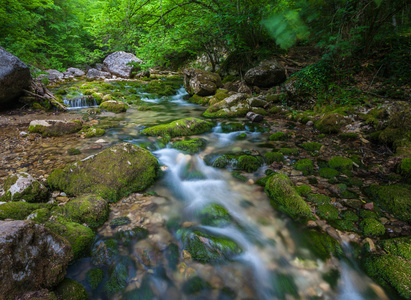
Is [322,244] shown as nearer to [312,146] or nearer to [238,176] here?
[238,176]

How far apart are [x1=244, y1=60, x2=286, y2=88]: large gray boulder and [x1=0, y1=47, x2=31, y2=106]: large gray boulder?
9800mm

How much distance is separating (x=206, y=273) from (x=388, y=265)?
2.09m

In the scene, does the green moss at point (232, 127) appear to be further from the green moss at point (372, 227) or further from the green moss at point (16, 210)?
the green moss at point (16, 210)

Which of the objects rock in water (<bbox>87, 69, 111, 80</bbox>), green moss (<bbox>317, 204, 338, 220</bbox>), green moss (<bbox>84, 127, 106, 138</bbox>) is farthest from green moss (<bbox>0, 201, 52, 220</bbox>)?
rock in water (<bbox>87, 69, 111, 80</bbox>)

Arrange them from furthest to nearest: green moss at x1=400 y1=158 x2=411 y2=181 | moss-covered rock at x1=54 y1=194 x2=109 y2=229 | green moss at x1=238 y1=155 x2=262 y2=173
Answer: green moss at x1=238 y1=155 x2=262 y2=173 → green moss at x1=400 y1=158 x2=411 y2=181 → moss-covered rock at x1=54 y1=194 x2=109 y2=229

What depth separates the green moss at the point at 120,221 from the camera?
9.67ft

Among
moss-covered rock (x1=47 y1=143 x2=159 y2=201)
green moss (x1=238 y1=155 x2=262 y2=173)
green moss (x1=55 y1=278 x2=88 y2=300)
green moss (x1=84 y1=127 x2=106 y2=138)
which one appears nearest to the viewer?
green moss (x1=55 y1=278 x2=88 y2=300)

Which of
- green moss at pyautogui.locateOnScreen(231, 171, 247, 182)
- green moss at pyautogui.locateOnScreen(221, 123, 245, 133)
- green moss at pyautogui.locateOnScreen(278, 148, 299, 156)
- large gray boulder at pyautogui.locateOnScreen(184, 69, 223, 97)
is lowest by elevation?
green moss at pyautogui.locateOnScreen(231, 171, 247, 182)

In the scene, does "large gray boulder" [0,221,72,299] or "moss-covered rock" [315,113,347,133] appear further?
"moss-covered rock" [315,113,347,133]

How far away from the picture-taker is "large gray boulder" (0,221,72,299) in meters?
1.47

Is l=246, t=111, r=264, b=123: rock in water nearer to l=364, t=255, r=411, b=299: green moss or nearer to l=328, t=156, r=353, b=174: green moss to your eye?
l=328, t=156, r=353, b=174: green moss

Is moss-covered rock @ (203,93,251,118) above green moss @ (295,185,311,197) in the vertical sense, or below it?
above

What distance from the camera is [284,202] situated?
3270 millimetres

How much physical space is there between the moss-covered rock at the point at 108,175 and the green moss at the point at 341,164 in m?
3.84
